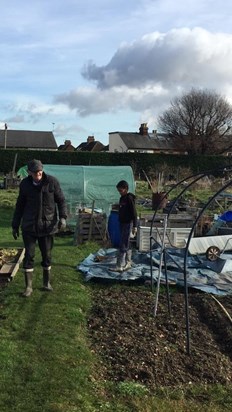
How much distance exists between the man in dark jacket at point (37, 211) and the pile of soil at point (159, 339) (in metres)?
1.12

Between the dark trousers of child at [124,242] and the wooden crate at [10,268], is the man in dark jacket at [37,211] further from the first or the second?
the dark trousers of child at [124,242]

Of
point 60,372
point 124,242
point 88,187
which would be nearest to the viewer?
point 60,372

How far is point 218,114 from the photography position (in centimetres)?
6162

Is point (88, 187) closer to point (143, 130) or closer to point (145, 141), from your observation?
point (145, 141)

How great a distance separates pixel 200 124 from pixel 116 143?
60.9 feet

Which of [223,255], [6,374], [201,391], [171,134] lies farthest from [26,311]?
[171,134]

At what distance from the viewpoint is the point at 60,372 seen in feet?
13.9

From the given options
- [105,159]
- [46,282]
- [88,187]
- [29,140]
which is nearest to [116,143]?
[29,140]

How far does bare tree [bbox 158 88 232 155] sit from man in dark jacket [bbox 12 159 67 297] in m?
52.7

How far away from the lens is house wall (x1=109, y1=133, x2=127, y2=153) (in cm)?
7338

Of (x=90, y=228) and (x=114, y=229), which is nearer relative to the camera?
(x=114, y=229)

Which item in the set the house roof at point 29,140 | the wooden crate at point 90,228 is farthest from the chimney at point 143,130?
the wooden crate at point 90,228

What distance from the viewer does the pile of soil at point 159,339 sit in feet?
14.6

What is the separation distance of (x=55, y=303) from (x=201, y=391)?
9.15ft
